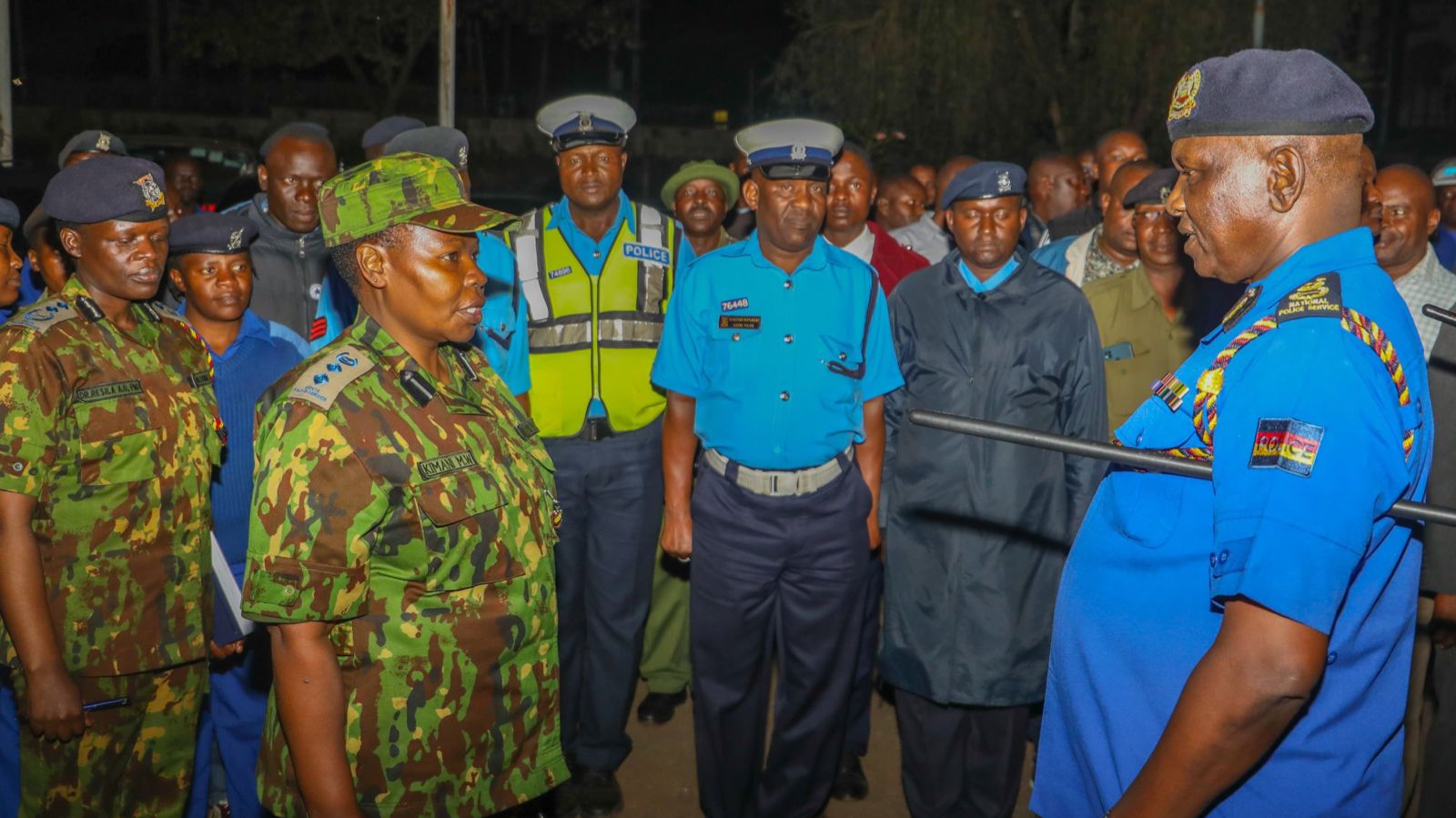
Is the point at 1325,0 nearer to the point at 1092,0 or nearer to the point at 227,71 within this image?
the point at 1092,0

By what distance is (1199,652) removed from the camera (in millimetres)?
1917

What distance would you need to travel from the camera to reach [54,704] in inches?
116

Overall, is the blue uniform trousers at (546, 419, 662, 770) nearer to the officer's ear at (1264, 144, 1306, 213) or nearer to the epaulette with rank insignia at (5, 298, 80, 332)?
the epaulette with rank insignia at (5, 298, 80, 332)

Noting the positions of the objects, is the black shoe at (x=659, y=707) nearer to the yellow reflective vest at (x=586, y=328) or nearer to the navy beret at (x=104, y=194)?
the yellow reflective vest at (x=586, y=328)

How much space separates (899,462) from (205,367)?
231 cm

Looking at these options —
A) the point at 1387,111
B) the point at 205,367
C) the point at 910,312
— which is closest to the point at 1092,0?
the point at 1387,111

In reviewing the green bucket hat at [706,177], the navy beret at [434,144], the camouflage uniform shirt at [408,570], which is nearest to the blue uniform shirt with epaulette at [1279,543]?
the camouflage uniform shirt at [408,570]

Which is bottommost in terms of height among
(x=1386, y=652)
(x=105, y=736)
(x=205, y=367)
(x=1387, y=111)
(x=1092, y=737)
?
(x=105, y=736)

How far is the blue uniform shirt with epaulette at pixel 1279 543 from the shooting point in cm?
166

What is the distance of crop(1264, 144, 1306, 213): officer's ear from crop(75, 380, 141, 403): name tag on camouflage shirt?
2820 mm

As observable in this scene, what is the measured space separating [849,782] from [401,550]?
9.14 feet

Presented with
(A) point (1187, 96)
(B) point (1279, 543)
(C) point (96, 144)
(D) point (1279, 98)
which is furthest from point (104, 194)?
(B) point (1279, 543)

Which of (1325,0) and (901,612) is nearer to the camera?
(901,612)

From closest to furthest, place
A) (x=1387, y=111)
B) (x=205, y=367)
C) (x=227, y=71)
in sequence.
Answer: (x=205, y=367)
(x=1387, y=111)
(x=227, y=71)
